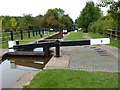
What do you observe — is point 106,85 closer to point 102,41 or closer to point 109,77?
point 109,77

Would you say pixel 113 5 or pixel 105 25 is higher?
pixel 113 5

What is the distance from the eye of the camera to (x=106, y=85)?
337 centimetres

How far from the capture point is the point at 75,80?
12.0ft

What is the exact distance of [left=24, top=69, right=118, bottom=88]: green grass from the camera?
338 cm

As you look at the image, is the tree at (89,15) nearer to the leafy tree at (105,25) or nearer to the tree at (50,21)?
the tree at (50,21)

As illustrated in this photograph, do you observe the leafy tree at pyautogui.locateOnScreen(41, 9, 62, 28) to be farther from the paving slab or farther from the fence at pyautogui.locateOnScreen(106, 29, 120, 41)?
the paving slab

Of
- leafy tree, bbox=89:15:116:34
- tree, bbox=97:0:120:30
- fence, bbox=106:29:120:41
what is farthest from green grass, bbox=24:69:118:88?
leafy tree, bbox=89:15:116:34

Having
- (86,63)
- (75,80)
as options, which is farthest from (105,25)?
(75,80)

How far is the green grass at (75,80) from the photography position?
338cm

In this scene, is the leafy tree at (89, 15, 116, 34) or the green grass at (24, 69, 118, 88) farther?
the leafy tree at (89, 15, 116, 34)

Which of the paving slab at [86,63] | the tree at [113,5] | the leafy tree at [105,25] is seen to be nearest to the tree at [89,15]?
the leafy tree at [105,25]

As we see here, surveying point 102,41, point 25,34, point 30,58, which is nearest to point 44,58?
point 30,58

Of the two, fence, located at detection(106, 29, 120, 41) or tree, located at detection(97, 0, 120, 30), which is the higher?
tree, located at detection(97, 0, 120, 30)

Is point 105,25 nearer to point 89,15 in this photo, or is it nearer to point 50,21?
point 89,15
